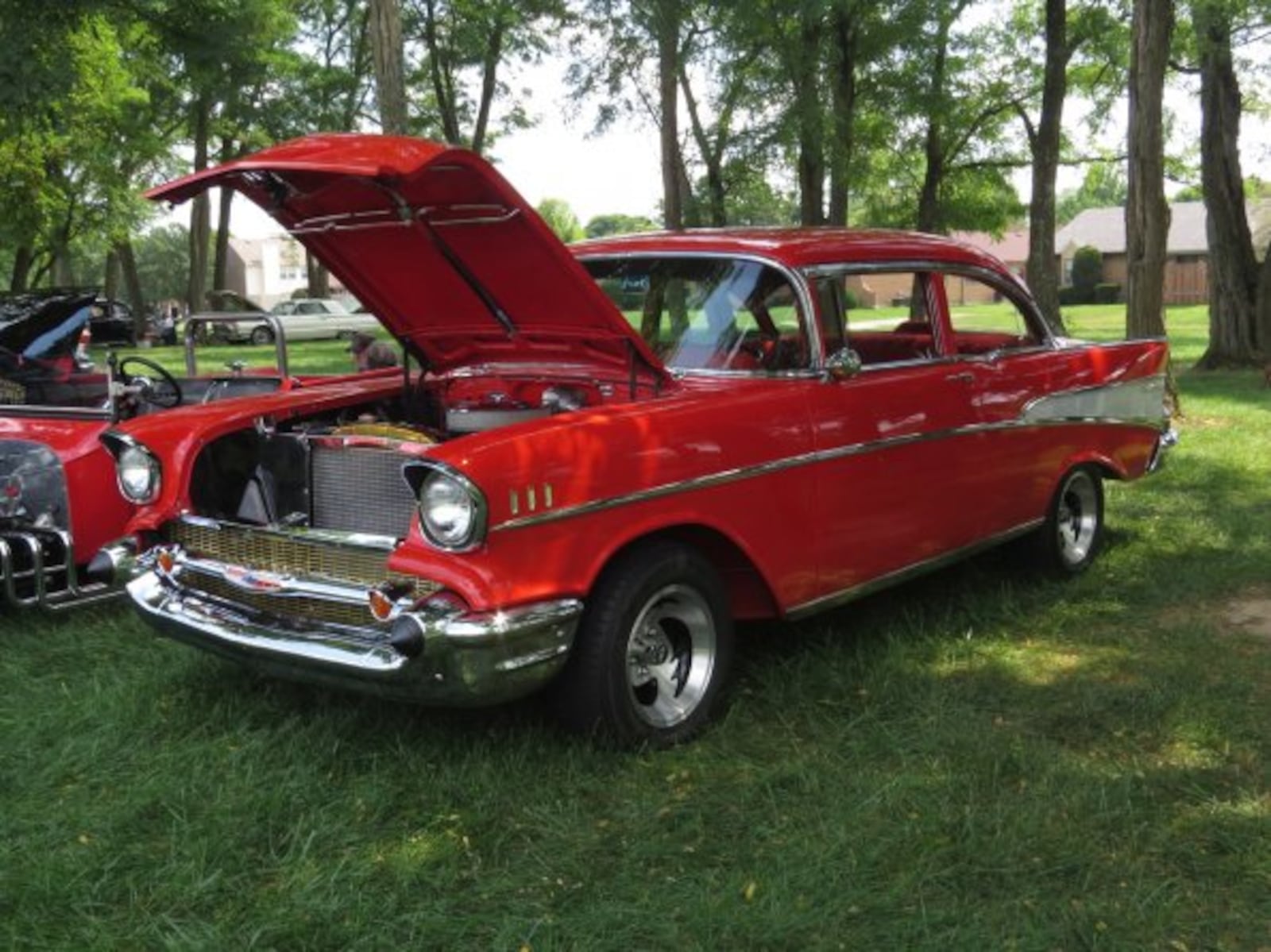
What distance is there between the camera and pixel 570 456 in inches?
135

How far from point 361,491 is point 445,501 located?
78 centimetres

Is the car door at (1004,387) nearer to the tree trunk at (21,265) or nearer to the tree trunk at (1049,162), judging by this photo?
the tree trunk at (1049,162)

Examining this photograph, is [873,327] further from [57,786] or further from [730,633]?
[57,786]

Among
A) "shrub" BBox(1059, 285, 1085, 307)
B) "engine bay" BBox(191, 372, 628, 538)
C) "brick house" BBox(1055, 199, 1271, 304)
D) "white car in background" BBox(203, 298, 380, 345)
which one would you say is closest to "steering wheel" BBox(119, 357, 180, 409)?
"engine bay" BBox(191, 372, 628, 538)

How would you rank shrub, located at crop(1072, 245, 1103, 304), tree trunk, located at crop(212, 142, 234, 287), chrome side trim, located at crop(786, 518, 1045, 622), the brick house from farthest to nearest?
shrub, located at crop(1072, 245, 1103, 304), the brick house, tree trunk, located at crop(212, 142, 234, 287), chrome side trim, located at crop(786, 518, 1045, 622)

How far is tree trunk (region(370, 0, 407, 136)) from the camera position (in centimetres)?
780

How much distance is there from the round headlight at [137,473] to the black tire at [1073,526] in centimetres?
397

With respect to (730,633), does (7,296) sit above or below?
above

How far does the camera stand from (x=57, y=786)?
12.0ft

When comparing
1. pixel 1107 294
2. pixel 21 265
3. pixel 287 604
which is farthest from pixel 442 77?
pixel 1107 294

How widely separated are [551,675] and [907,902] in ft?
3.80

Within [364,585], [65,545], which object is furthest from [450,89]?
[364,585]

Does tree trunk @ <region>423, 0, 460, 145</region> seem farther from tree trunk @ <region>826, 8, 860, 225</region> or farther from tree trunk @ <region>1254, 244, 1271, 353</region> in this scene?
tree trunk @ <region>1254, 244, 1271, 353</region>

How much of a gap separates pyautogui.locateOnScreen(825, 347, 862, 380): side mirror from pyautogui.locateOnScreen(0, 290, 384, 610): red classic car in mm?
2830
